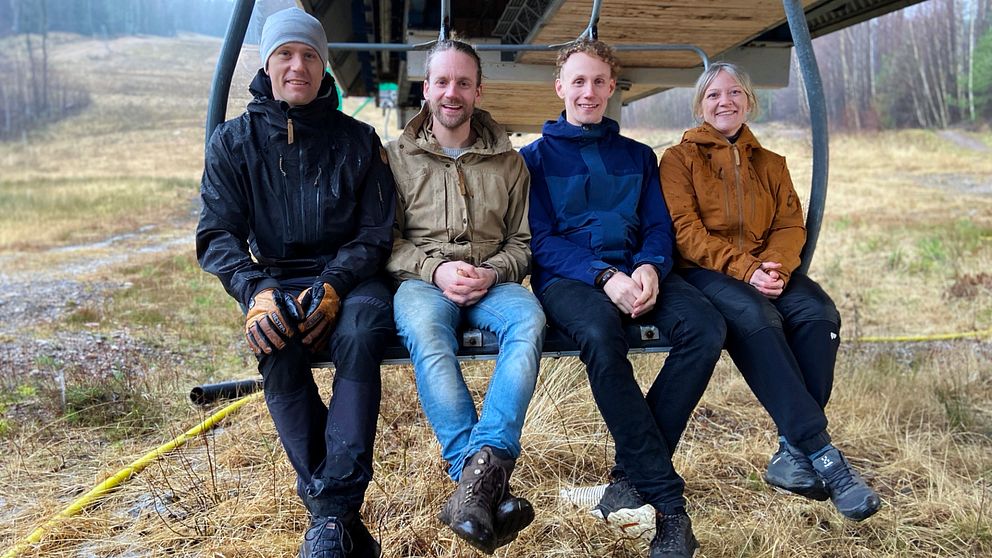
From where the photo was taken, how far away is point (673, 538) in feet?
7.07

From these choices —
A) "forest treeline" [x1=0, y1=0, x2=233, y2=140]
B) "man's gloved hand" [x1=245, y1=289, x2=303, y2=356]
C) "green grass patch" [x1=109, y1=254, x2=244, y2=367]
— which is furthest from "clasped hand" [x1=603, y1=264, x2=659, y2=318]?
"forest treeline" [x1=0, y1=0, x2=233, y2=140]

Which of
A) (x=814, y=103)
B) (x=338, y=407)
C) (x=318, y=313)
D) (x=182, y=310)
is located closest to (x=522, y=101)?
(x=182, y=310)

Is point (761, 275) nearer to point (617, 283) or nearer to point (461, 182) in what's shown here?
point (617, 283)

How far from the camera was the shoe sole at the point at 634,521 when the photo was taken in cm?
228

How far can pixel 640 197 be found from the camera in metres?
2.80

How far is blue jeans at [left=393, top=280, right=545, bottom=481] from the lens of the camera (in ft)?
6.78

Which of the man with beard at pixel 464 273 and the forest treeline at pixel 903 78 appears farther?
the forest treeline at pixel 903 78

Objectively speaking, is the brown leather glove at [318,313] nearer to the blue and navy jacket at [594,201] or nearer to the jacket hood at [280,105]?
the jacket hood at [280,105]

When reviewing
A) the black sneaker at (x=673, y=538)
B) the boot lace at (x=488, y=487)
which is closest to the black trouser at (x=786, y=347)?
the black sneaker at (x=673, y=538)

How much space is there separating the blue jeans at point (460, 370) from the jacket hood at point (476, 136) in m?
0.51

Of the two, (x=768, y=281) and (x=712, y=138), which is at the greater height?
(x=712, y=138)

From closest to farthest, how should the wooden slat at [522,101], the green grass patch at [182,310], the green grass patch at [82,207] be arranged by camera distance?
the wooden slat at [522,101], the green grass patch at [182,310], the green grass patch at [82,207]

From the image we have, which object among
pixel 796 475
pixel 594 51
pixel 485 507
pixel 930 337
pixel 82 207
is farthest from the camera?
pixel 82 207

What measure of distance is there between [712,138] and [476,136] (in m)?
→ 0.84
